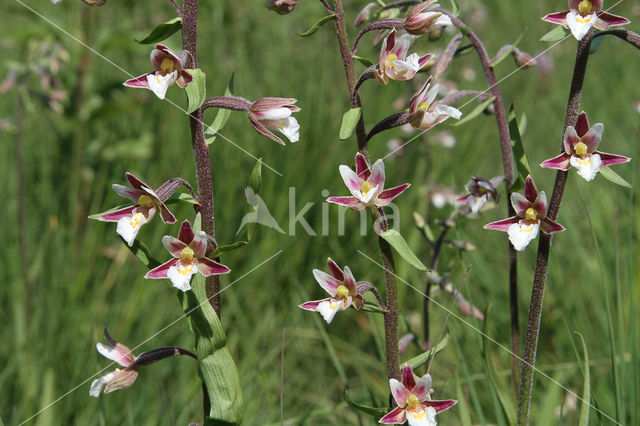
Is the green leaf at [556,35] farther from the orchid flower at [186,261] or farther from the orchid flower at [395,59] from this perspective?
the orchid flower at [186,261]

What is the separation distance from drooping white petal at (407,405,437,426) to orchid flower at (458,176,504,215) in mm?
627

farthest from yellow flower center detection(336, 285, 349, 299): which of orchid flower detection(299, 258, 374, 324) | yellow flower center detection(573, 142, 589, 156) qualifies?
yellow flower center detection(573, 142, 589, 156)

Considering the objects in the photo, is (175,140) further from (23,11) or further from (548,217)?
(548,217)

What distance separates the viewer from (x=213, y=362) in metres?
1.36

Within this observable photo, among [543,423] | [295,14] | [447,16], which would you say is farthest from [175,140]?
[543,423]

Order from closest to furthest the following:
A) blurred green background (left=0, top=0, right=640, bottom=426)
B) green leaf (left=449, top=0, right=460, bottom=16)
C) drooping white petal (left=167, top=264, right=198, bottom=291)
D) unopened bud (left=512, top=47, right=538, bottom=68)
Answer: drooping white petal (left=167, top=264, right=198, bottom=291), green leaf (left=449, top=0, right=460, bottom=16), unopened bud (left=512, top=47, right=538, bottom=68), blurred green background (left=0, top=0, right=640, bottom=426)

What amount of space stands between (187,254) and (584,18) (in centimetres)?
99

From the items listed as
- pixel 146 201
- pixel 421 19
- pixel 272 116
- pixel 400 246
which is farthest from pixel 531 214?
pixel 146 201

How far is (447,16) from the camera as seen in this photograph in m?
1.59

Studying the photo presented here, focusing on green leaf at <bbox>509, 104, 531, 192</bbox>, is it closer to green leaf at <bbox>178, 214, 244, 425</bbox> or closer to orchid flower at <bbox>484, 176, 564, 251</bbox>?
orchid flower at <bbox>484, 176, 564, 251</bbox>

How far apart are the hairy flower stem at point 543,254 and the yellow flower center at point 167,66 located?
Answer: 0.87 metres

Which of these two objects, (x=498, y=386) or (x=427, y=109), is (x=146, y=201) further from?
(x=498, y=386)

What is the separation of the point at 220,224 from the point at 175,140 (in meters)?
0.64

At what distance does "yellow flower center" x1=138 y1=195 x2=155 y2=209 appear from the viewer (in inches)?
53.8
